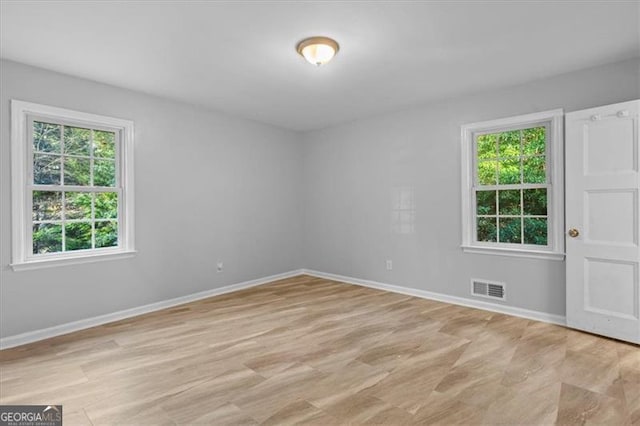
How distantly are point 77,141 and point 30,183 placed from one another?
632mm

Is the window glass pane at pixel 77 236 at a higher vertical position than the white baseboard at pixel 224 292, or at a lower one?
higher

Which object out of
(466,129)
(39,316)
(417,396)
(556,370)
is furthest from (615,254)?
(39,316)

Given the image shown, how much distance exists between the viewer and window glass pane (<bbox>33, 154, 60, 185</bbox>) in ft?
10.9

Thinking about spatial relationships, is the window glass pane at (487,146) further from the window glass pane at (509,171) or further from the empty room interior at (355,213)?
→ the window glass pane at (509,171)

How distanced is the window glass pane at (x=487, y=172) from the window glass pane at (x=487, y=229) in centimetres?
45

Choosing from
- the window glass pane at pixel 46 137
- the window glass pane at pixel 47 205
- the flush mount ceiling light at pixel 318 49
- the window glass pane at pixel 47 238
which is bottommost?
the window glass pane at pixel 47 238

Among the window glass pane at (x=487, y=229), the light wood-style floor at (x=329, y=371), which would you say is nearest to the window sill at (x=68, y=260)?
the light wood-style floor at (x=329, y=371)

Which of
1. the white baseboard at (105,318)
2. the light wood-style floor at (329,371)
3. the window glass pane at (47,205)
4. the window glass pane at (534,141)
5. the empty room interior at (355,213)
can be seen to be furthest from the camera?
the window glass pane at (534,141)

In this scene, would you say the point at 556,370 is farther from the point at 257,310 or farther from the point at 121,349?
the point at 121,349

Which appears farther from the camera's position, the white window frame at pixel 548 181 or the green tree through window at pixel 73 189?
the white window frame at pixel 548 181

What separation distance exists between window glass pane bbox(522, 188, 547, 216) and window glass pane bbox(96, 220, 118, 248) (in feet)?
15.5

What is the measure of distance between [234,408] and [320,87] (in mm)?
3268

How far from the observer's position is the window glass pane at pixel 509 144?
3904 mm

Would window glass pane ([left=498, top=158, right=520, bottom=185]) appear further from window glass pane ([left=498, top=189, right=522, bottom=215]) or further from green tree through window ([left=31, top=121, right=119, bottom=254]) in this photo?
green tree through window ([left=31, top=121, right=119, bottom=254])
